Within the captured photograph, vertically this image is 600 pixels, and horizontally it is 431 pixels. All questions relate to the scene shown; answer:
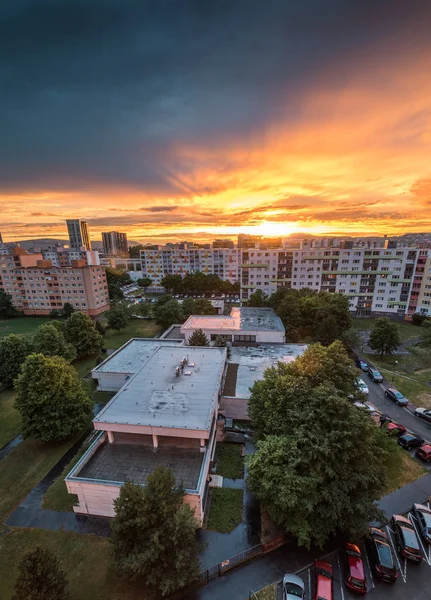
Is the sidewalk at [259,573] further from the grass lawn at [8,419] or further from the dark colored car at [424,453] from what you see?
the grass lawn at [8,419]

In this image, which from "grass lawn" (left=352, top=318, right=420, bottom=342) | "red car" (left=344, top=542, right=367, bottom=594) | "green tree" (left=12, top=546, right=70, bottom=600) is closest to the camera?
"green tree" (left=12, top=546, right=70, bottom=600)

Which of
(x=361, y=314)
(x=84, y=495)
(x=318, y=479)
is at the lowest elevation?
(x=361, y=314)

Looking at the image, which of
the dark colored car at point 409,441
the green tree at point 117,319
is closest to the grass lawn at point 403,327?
the dark colored car at point 409,441

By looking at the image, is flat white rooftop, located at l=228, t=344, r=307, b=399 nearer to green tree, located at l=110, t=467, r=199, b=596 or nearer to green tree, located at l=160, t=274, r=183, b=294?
green tree, located at l=110, t=467, r=199, b=596

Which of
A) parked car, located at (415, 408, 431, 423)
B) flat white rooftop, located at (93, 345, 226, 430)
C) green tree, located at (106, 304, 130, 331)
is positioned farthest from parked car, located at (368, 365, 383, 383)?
green tree, located at (106, 304, 130, 331)

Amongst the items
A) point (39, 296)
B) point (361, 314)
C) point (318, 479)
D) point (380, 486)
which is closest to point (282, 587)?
point (318, 479)

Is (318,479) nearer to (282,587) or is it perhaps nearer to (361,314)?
(282,587)

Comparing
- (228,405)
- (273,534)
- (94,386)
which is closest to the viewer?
(273,534)
